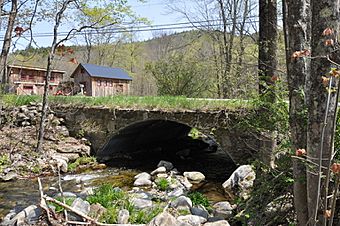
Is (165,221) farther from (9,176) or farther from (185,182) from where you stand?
(9,176)

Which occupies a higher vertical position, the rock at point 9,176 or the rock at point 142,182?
the rock at point 9,176

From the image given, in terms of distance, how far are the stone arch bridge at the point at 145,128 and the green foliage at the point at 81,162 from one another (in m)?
0.52

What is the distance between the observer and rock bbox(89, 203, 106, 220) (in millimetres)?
5129

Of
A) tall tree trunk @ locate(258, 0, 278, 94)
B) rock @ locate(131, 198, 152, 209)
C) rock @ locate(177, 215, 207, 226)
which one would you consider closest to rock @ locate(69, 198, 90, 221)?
rock @ locate(131, 198, 152, 209)

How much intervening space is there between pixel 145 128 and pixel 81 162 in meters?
3.16

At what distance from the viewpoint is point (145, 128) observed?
42.8ft

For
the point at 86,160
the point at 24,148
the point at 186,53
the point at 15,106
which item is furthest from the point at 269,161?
the point at 186,53

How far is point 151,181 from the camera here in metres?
8.87

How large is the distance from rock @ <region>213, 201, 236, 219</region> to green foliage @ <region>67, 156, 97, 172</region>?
5.21m

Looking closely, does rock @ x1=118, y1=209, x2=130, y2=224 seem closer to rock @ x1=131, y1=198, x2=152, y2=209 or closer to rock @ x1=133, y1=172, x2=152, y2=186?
rock @ x1=131, y1=198, x2=152, y2=209

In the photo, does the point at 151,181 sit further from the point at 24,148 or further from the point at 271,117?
the point at 271,117

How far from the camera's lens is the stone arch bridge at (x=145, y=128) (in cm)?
856

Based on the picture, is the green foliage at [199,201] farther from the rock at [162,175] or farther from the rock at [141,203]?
the rock at [162,175]

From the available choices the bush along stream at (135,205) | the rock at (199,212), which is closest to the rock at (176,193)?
the bush along stream at (135,205)
